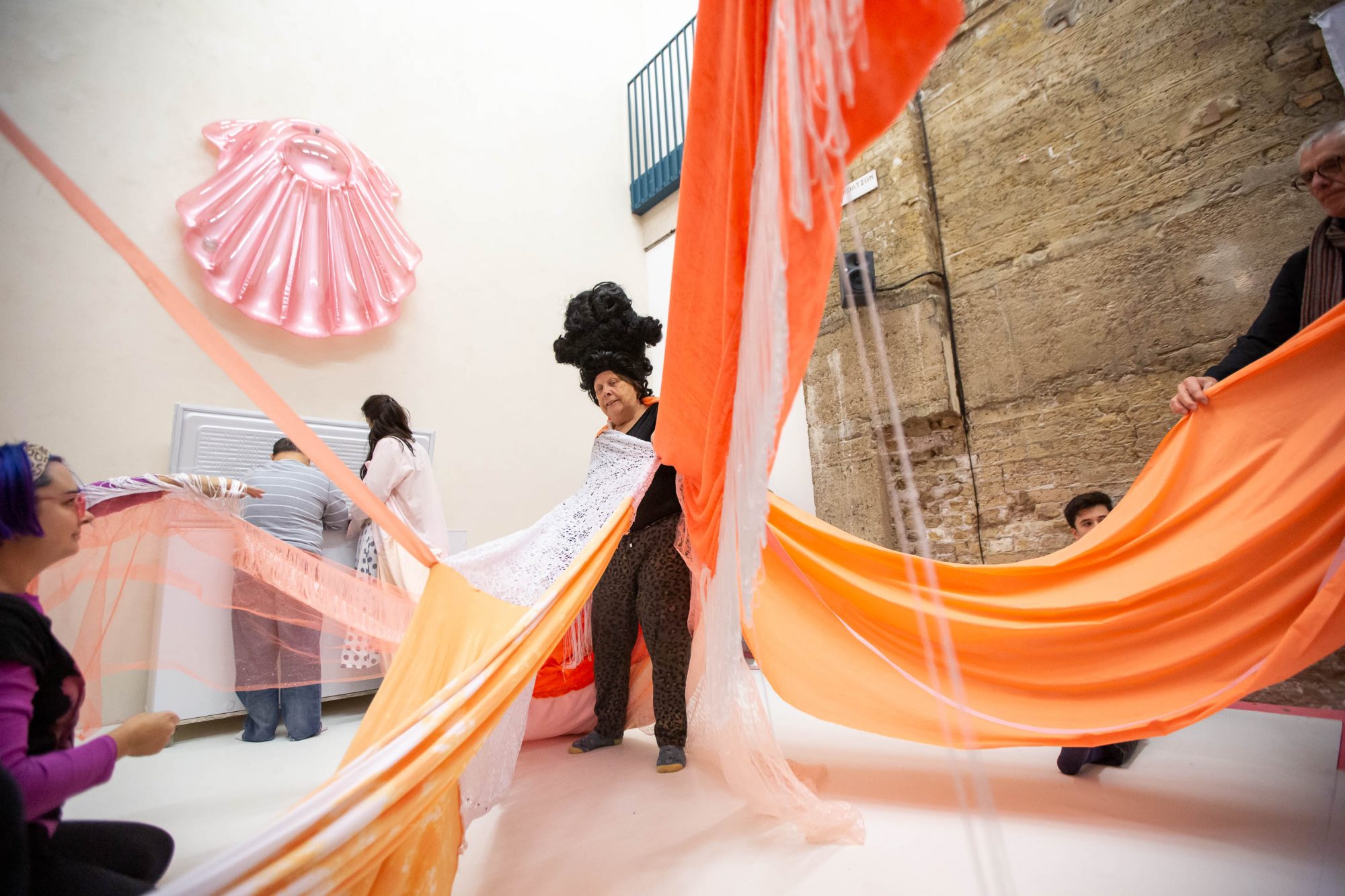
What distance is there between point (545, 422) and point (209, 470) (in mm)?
1740

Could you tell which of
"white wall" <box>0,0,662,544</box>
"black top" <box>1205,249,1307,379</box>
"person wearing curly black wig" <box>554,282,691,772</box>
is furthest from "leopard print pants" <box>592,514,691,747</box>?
"white wall" <box>0,0,662,544</box>

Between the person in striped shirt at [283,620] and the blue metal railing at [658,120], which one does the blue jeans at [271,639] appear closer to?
the person in striped shirt at [283,620]

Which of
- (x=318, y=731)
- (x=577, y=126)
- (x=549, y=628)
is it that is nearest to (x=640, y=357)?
(x=549, y=628)

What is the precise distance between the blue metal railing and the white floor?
12.8 feet

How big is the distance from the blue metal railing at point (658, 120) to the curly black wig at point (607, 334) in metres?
2.82

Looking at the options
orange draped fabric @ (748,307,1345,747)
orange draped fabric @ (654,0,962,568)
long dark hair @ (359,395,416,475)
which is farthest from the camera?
long dark hair @ (359,395,416,475)

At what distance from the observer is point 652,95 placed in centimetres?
456

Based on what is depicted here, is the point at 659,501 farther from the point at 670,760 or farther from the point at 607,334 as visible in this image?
the point at 670,760

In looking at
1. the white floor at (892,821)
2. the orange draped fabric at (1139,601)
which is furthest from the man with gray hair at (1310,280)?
the white floor at (892,821)

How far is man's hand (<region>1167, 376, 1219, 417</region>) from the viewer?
136 cm

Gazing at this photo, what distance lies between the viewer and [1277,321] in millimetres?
1484

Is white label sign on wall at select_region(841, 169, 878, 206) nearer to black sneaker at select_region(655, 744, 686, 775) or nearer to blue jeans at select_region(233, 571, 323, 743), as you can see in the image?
black sneaker at select_region(655, 744, 686, 775)

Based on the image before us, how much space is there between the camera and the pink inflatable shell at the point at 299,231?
276cm

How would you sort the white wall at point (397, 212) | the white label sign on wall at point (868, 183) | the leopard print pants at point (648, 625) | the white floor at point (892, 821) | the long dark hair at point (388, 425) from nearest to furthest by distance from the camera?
1. the white floor at point (892, 821)
2. the leopard print pants at point (648, 625)
3. the white wall at point (397, 212)
4. the long dark hair at point (388, 425)
5. the white label sign on wall at point (868, 183)
